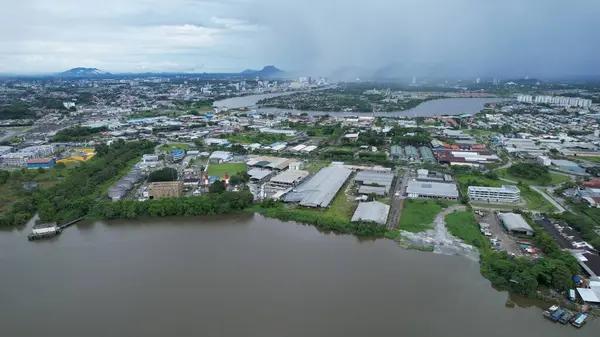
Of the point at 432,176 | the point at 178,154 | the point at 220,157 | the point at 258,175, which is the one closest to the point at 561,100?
the point at 432,176

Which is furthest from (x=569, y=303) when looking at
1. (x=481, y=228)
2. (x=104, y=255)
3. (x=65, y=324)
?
(x=104, y=255)

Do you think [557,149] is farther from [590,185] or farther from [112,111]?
[112,111]

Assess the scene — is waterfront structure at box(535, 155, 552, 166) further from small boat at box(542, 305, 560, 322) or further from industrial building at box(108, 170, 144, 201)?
industrial building at box(108, 170, 144, 201)

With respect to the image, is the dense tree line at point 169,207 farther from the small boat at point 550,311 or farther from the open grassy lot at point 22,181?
the small boat at point 550,311

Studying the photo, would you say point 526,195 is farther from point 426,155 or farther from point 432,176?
point 426,155

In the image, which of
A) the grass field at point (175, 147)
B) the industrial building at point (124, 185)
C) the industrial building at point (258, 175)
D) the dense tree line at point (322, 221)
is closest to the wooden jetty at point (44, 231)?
the industrial building at point (124, 185)

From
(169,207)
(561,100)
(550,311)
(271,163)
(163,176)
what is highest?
(561,100)
